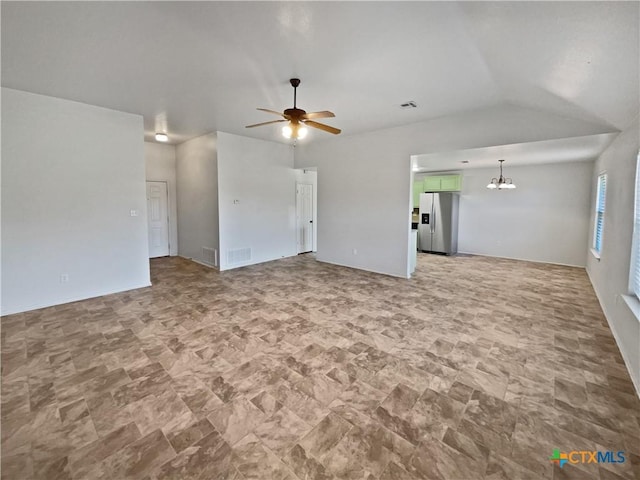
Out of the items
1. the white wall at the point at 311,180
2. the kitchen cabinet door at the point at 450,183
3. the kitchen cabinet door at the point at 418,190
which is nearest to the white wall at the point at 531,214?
the kitchen cabinet door at the point at 450,183

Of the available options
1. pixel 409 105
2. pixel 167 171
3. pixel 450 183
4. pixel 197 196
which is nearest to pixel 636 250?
pixel 409 105

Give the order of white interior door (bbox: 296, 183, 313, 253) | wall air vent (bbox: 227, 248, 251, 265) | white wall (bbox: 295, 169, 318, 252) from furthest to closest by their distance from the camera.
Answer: white interior door (bbox: 296, 183, 313, 253) → white wall (bbox: 295, 169, 318, 252) → wall air vent (bbox: 227, 248, 251, 265)

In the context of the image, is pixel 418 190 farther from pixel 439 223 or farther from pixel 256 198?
pixel 256 198

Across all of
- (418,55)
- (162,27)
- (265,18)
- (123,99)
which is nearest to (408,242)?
(418,55)

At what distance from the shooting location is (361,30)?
2510mm

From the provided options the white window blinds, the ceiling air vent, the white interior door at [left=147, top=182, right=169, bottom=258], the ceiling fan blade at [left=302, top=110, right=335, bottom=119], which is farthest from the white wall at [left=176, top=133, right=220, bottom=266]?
the white window blinds

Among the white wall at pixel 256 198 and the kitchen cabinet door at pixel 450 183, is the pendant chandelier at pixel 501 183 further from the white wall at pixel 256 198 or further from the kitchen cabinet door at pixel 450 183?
the white wall at pixel 256 198

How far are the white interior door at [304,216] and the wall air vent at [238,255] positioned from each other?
71.3 inches

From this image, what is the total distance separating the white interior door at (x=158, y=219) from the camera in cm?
763

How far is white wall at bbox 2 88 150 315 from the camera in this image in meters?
3.96

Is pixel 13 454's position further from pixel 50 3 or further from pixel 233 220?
pixel 233 220

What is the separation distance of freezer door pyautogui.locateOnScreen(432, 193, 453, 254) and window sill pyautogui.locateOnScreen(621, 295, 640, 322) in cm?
556

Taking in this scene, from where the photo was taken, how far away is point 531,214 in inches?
301

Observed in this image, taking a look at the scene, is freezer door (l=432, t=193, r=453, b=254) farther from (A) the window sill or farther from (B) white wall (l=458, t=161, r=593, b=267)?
(A) the window sill
